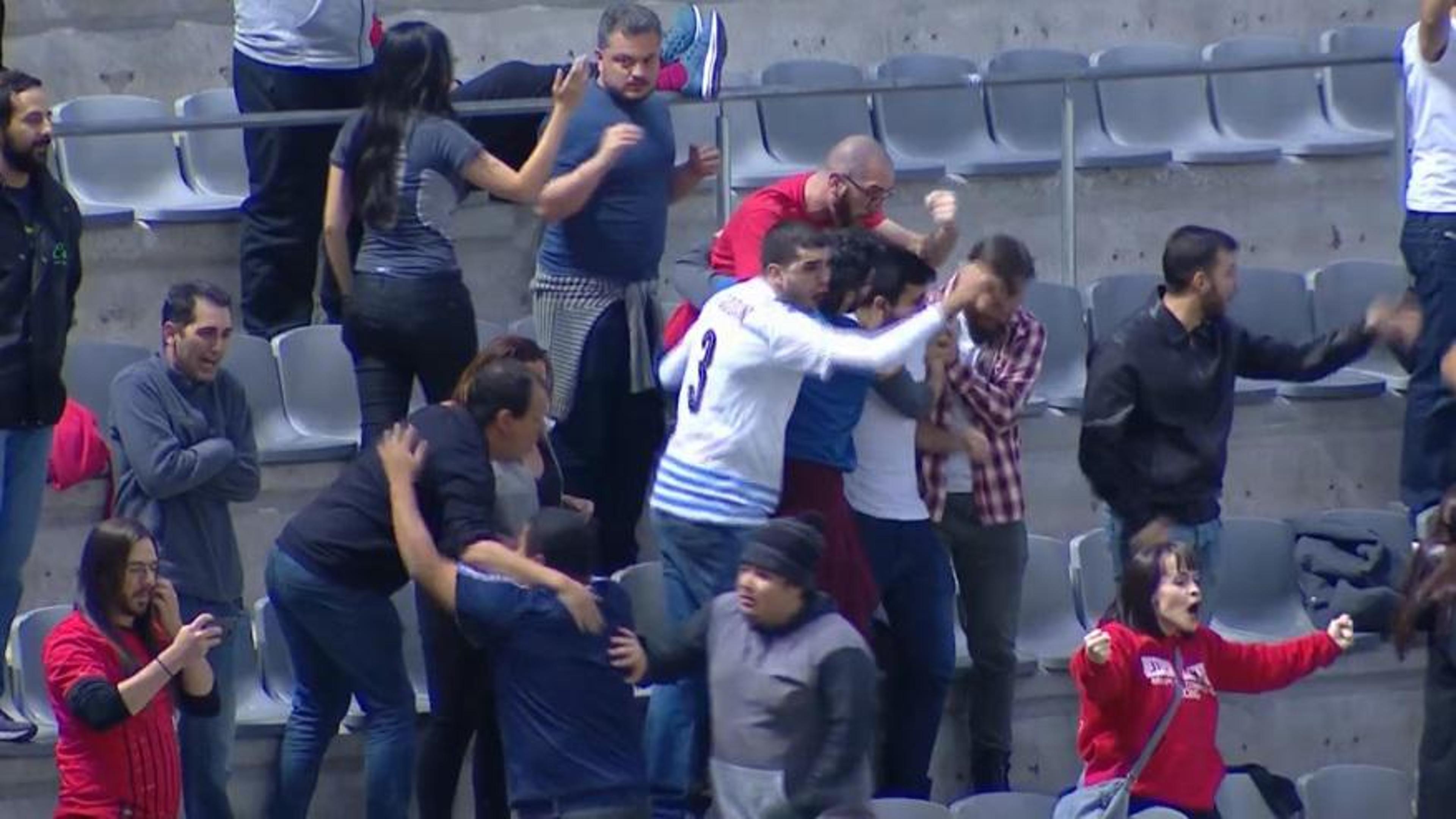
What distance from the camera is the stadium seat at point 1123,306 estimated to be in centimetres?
1095

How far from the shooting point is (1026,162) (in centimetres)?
1145

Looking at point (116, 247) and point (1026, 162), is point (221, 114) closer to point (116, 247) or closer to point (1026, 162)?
point (116, 247)

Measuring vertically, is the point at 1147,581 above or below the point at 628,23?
below

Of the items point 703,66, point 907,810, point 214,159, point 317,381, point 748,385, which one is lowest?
point 907,810

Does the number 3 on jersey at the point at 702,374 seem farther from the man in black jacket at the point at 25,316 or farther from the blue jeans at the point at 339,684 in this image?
the man in black jacket at the point at 25,316

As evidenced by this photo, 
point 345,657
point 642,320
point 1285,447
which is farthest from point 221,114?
point 1285,447

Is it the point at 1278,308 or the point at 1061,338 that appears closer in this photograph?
the point at 1061,338

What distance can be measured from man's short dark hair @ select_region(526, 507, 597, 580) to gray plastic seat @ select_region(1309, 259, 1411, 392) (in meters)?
3.94

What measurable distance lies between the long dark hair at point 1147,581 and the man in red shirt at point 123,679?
236cm

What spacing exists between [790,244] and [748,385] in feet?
1.22

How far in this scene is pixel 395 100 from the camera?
9305 millimetres

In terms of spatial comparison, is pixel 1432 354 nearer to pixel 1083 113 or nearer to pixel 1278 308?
pixel 1278 308

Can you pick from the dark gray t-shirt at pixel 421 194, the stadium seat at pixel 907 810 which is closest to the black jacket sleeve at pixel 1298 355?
the stadium seat at pixel 907 810

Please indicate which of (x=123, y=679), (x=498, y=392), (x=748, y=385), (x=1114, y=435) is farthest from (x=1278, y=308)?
(x=123, y=679)
